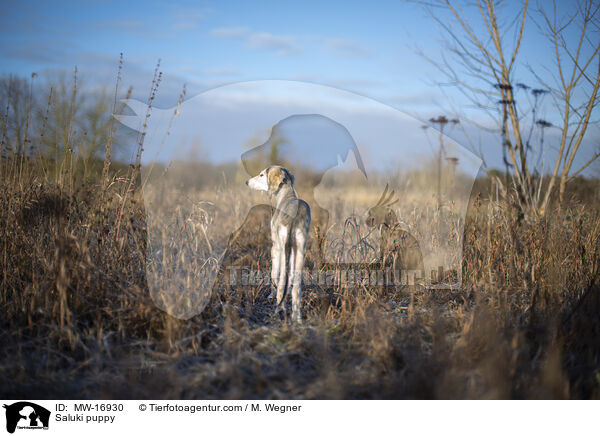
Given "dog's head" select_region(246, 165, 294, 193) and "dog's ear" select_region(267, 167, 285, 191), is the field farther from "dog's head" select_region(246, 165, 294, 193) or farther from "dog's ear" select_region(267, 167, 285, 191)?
"dog's ear" select_region(267, 167, 285, 191)

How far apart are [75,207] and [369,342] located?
2.85 meters

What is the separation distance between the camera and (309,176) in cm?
334

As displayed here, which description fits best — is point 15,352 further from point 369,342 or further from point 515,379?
point 515,379

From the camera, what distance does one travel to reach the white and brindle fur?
3072 mm

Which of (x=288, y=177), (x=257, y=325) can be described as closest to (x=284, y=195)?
(x=288, y=177)
